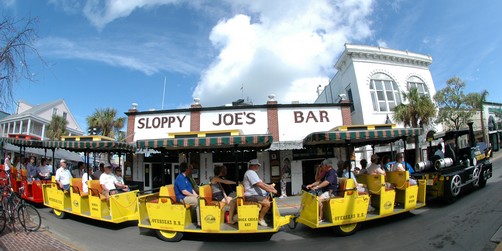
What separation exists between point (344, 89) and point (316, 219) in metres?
16.0

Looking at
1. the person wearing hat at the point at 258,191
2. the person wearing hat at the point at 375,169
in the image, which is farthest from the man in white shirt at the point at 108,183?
the person wearing hat at the point at 375,169

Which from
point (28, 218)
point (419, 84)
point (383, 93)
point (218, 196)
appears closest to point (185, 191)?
point (218, 196)

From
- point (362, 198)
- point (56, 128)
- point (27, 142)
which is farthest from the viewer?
point (56, 128)

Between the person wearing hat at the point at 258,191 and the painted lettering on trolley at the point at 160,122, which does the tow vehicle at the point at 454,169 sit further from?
the painted lettering on trolley at the point at 160,122

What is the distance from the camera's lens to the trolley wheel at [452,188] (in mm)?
7434

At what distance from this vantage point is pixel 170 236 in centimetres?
571

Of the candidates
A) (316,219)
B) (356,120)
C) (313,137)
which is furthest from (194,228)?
(356,120)

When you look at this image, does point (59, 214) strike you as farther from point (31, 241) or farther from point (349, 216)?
point (349, 216)

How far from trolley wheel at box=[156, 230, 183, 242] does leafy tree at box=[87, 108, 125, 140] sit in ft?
69.3

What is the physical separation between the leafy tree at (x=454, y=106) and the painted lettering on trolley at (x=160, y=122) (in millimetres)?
19131

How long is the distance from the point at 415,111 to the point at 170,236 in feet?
52.4

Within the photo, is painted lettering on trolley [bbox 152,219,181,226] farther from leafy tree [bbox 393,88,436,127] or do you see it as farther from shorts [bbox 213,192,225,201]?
leafy tree [bbox 393,88,436,127]

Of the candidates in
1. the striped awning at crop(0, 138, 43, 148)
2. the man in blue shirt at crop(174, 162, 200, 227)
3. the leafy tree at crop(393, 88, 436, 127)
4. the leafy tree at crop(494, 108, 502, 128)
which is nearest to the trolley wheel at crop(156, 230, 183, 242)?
the man in blue shirt at crop(174, 162, 200, 227)

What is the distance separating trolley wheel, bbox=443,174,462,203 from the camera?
7.43 metres
